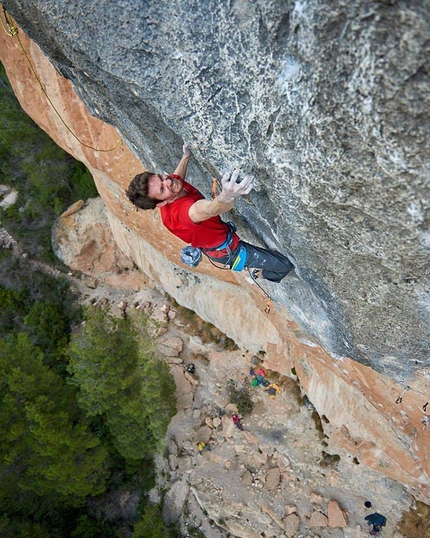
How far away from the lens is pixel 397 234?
2.88 m

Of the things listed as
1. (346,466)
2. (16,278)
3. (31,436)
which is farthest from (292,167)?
(16,278)

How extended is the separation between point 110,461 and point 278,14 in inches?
533

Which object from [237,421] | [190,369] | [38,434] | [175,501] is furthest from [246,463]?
[38,434]

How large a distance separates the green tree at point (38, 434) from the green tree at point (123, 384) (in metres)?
0.71

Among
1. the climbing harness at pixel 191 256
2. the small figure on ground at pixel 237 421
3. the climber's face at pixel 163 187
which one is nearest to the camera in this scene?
the climber's face at pixel 163 187

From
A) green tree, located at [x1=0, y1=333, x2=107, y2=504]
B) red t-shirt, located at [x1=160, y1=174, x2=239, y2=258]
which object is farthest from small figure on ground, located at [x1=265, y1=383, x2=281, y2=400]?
red t-shirt, located at [x1=160, y1=174, x2=239, y2=258]

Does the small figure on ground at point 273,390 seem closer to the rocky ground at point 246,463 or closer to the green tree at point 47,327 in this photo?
the rocky ground at point 246,463

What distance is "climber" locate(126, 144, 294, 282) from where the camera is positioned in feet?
10.6

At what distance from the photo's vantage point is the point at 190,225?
370 centimetres

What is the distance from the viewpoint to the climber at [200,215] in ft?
10.6

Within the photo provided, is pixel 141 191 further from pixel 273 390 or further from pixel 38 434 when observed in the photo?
Answer: pixel 273 390

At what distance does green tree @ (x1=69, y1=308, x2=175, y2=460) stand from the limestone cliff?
643 cm

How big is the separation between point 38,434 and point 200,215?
352 inches

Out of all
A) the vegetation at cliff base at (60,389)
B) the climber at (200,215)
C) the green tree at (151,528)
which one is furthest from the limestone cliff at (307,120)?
the green tree at (151,528)
